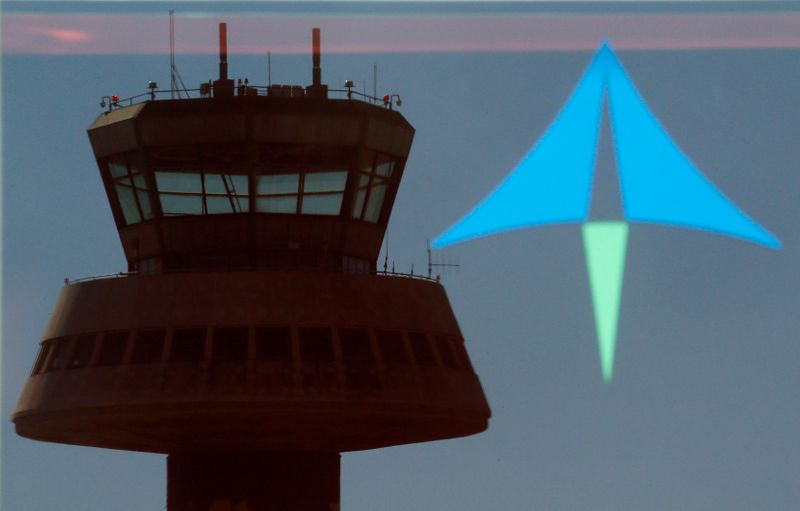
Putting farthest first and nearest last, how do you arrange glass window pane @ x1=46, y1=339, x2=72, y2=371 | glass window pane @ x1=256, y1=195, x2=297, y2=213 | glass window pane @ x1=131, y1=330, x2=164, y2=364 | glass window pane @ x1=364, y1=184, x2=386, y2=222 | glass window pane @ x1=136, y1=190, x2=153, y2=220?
glass window pane @ x1=364, y1=184, x2=386, y2=222, glass window pane @ x1=136, y1=190, x2=153, y2=220, glass window pane @ x1=256, y1=195, x2=297, y2=213, glass window pane @ x1=46, y1=339, x2=72, y2=371, glass window pane @ x1=131, y1=330, x2=164, y2=364

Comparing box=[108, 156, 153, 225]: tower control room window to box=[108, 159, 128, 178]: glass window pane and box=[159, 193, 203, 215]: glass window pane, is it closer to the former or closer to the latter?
box=[108, 159, 128, 178]: glass window pane

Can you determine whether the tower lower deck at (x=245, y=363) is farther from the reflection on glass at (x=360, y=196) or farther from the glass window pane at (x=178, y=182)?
the glass window pane at (x=178, y=182)

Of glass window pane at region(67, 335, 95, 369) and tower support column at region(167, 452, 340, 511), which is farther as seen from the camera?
tower support column at region(167, 452, 340, 511)

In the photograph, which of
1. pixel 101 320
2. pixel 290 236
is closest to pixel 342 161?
pixel 290 236

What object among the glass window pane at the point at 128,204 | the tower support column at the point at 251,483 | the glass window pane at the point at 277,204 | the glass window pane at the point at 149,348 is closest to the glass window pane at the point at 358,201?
the glass window pane at the point at 277,204

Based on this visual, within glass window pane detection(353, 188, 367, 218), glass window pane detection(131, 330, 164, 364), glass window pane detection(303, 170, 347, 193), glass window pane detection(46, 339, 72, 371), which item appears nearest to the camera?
glass window pane detection(131, 330, 164, 364)

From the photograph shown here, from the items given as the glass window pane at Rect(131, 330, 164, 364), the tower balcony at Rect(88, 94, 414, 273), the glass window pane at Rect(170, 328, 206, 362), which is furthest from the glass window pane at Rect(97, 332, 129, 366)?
the tower balcony at Rect(88, 94, 414, 273)

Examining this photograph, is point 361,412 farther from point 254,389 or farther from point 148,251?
point 148,251

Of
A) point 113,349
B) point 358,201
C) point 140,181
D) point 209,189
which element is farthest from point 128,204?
point 358,201
